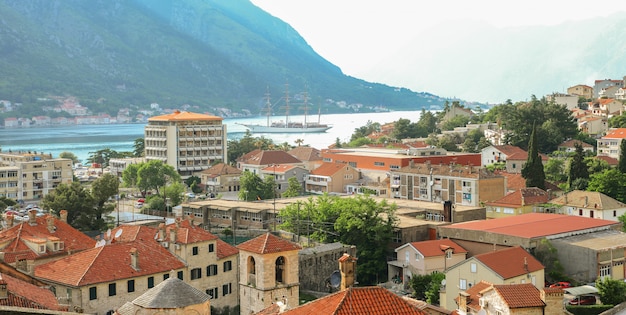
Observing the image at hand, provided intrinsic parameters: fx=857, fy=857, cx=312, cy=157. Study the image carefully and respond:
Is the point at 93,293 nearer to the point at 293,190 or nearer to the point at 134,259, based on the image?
the point at 134,259

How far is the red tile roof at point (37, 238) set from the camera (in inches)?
1195

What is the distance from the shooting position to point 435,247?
124 ft

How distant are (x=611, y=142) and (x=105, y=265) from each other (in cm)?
5688

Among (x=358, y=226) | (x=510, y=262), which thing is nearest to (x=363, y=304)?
(x=510, y=262)

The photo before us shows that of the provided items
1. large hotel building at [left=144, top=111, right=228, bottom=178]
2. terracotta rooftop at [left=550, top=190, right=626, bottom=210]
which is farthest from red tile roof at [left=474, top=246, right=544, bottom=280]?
large hotel building at [left=144, top=111, right=228, bottom=178]

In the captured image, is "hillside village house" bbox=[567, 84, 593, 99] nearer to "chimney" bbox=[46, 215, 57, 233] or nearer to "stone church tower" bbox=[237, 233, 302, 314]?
"chimney" bbox=[46, 215, 57, 233]

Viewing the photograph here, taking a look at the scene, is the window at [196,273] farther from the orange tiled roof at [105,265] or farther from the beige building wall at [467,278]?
the beige building wall at [467,278]

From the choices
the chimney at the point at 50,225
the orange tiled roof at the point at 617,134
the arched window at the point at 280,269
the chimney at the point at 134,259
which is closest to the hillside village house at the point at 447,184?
the orange tiled roof at the point at 617,134

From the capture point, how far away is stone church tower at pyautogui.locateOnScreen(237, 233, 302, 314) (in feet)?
73.9

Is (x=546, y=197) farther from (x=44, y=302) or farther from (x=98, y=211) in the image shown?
(x=44, y=302)

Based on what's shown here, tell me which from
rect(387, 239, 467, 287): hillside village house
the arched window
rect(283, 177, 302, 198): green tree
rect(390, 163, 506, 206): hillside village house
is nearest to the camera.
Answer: the arched window

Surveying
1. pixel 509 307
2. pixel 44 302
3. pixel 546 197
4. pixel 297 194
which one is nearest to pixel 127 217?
pixel 297 194

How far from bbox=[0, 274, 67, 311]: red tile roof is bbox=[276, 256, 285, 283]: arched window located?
5763 millimetres

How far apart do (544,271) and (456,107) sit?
85584mm
